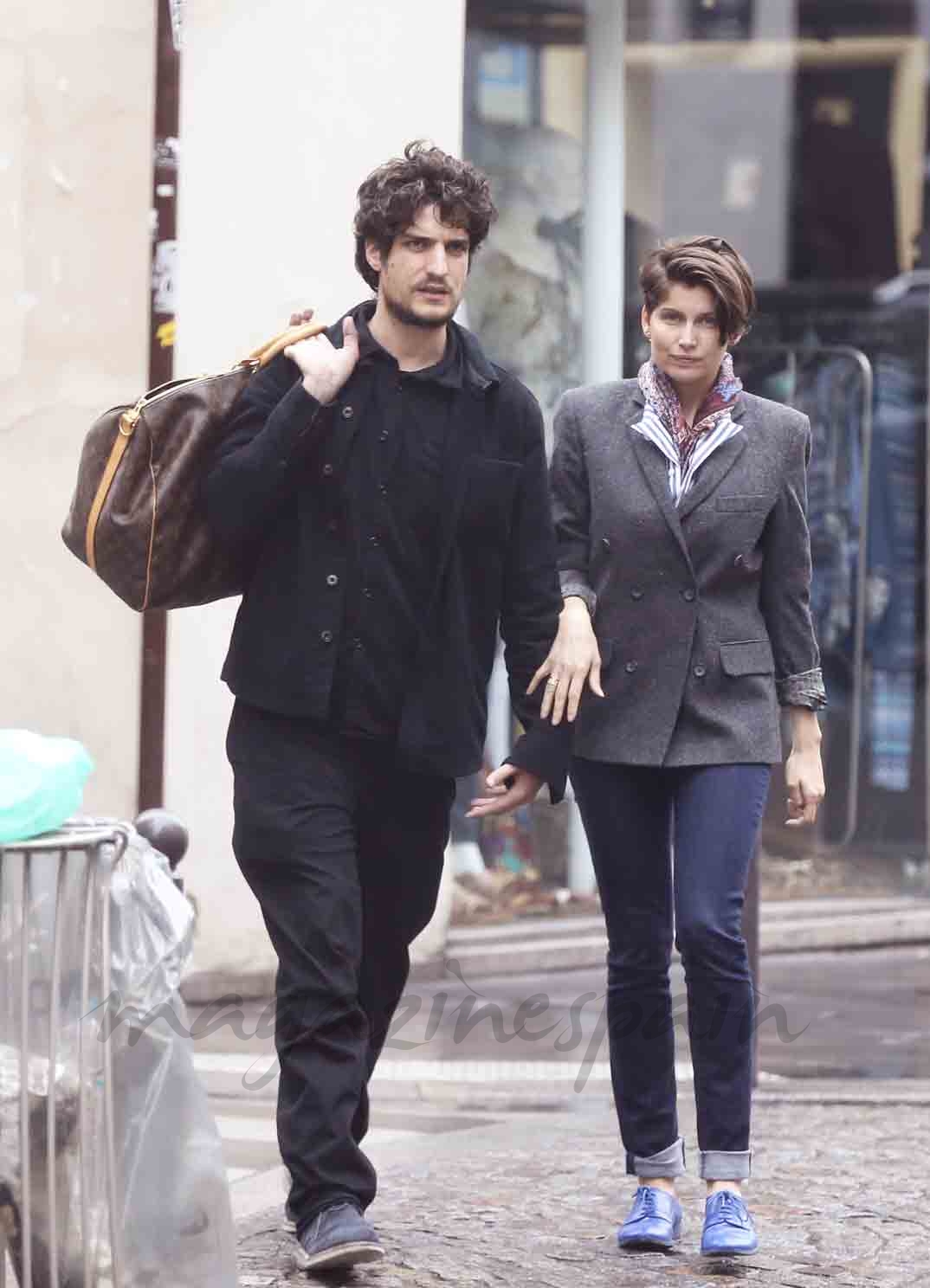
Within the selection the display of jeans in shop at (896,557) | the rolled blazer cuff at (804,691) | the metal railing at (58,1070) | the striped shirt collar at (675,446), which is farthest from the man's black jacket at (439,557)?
the display of jeans in shop at (896,557)

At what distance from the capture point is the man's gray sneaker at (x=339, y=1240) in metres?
4.20

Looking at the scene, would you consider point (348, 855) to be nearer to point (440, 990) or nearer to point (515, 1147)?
point (515, 1147)

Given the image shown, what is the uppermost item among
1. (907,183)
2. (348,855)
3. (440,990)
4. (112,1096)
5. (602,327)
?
(907,183)

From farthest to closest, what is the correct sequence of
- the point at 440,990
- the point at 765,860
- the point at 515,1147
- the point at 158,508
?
the point at 765,860 → the point at 440,990 → the point at 515,1147 → the point at 158,508

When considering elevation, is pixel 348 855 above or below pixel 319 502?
below

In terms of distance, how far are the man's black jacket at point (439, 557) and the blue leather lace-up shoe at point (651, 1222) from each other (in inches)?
30.9

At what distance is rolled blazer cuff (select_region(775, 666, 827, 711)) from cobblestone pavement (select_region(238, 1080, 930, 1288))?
101cm

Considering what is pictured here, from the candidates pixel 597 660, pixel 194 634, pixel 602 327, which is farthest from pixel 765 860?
pixel 597 660

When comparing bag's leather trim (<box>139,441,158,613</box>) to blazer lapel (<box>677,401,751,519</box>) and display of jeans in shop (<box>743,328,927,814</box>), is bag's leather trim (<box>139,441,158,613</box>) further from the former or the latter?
display of jeans in shop (<box>743,328,927,814</box>)

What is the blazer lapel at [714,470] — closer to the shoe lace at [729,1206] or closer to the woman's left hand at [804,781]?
the woman's left hand at [804,781]

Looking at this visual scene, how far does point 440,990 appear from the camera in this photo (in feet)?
27.6

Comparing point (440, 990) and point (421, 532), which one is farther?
point (440, 990)

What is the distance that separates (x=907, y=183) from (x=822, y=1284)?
6.89 m

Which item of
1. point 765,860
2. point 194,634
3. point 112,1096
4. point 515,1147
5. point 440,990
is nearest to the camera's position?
point 112,1096
